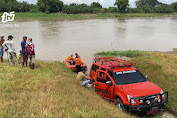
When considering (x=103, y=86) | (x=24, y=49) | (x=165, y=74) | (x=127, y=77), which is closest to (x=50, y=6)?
(x=24, y=49)

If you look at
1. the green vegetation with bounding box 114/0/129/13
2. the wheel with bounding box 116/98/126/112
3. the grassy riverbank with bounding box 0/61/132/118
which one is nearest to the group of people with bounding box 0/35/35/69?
the grassy riverbank with bounding box 0/61/132/118

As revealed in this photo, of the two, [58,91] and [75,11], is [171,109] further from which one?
[75,11]

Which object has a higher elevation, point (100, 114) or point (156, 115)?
point (100, 114)

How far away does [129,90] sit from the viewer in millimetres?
7430

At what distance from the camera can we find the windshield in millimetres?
8195

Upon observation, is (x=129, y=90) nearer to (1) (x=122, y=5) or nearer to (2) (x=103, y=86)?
(2) (x=103, y=86)

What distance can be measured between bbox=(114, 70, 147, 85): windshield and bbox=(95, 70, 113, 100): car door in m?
0.40

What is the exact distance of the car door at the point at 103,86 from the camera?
27.6 ft

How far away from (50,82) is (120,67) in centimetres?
327

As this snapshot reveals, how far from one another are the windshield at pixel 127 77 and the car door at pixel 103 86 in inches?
15.7

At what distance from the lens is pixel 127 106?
7.13 m

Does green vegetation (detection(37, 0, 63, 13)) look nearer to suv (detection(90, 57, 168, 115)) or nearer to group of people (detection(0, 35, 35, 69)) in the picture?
group of people (detection(0, 35, 35, 69))

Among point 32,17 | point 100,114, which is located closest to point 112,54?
point 100,114

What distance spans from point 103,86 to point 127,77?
117 cm
